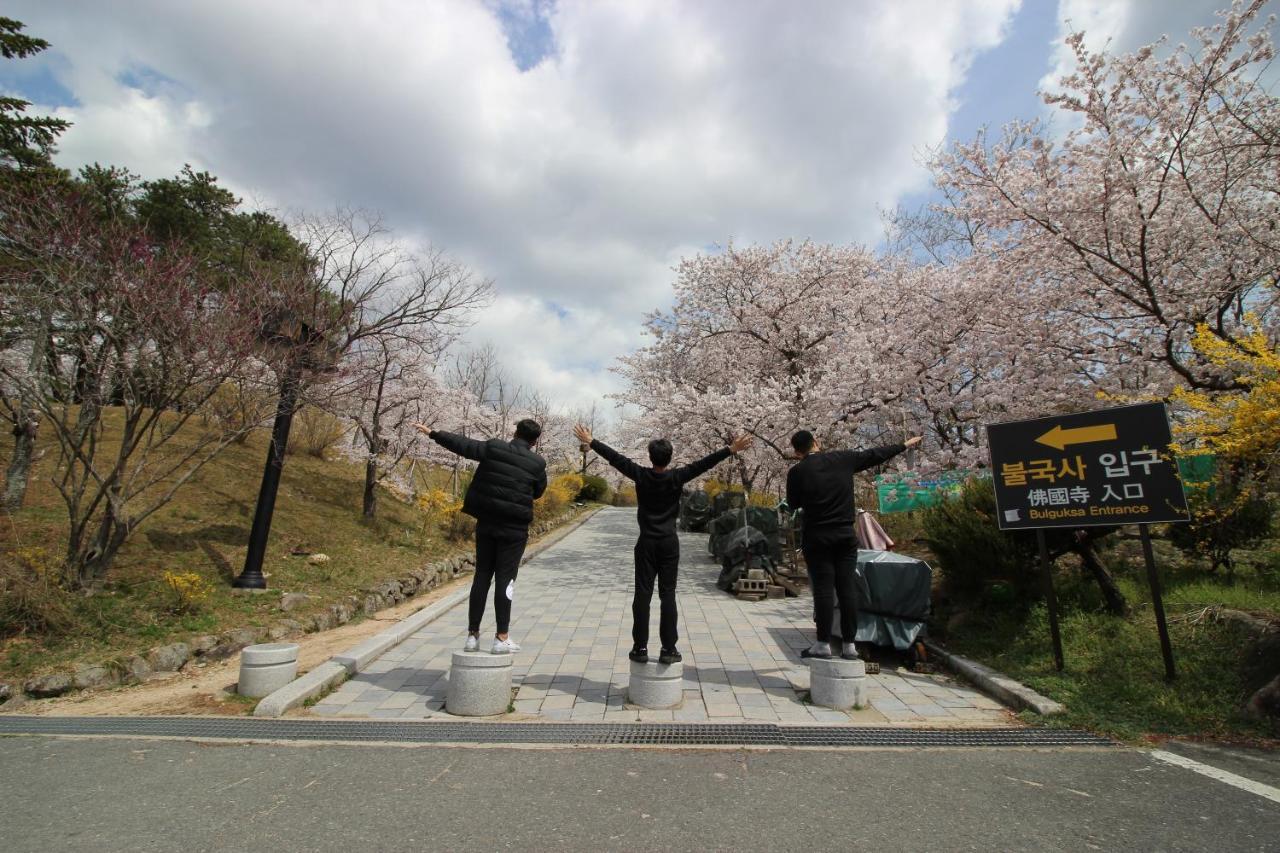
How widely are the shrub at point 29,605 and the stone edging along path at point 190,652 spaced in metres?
0.81

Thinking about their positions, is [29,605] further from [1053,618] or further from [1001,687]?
[1053,618]

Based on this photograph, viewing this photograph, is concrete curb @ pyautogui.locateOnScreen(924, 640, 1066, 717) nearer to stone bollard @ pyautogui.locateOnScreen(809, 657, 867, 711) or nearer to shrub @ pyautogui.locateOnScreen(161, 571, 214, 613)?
stone bollard @ pyautogui.locateOnScreen(809, 657, 867, 711)

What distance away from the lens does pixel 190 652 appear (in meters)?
5.98

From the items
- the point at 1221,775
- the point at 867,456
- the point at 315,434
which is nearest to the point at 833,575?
the point at 867,456

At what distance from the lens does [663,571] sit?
4395 millimetres

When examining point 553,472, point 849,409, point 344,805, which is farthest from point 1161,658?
point 553,472

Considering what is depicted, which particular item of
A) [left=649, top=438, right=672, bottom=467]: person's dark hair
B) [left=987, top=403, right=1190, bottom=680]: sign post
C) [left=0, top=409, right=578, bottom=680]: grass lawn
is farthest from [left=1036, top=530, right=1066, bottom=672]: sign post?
[left=0, top=409, right=578, bottom=680]: grass lawn

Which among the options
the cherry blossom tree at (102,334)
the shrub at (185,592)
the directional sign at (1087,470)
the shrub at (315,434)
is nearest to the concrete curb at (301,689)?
the shrub at (185,592)

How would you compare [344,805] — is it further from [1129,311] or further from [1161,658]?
[1129,311]

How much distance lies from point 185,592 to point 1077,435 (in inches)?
354

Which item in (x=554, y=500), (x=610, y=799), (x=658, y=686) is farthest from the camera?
(x=554, y=500)

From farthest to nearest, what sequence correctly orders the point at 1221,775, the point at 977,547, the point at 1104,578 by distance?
the point at 977,547, the point at 1104,578, the point at 1221,775

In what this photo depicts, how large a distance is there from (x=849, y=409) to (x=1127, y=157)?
18.0ft

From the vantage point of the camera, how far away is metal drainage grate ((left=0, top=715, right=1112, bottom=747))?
3.73 m
